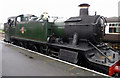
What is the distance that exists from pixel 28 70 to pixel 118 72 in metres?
3.39

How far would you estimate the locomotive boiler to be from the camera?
4.40 metres

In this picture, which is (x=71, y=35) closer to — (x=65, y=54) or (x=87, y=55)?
(x=65, y=54)

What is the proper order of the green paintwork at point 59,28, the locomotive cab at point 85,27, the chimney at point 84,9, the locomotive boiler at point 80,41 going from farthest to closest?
the green paintwork at point 59,28 < the chimney at point 84,9 < the locomotive cab at point 85,27 < the locomotive boiler at point 80,41

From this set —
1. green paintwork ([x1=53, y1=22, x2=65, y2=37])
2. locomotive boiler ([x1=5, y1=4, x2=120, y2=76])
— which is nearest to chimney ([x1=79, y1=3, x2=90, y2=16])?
locomotive boiler ([x1=5, y1=4, x2=120, y2=76])

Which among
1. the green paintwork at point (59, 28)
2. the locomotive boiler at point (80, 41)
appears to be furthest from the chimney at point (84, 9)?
the green paintwork at point (59, 28)

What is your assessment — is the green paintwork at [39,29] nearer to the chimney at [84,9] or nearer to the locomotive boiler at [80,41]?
the locomotive boiler at [80,41]

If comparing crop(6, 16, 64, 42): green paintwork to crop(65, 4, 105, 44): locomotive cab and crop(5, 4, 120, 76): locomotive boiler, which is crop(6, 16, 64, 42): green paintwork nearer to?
crop(5, 4, 120, 76): locomotive boiler

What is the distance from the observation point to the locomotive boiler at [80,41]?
4396mm

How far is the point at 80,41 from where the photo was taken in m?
5.15

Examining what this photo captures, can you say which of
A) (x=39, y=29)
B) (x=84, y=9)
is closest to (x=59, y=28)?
(x=39, y=29)

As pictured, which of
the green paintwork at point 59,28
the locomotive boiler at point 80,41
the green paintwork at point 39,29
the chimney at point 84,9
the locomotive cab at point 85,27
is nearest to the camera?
the locomotive boiler at point 80,41

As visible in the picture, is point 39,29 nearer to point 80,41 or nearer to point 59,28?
point 59,28

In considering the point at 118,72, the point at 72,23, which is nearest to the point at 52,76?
the point at 118,72

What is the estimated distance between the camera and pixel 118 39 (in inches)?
366
